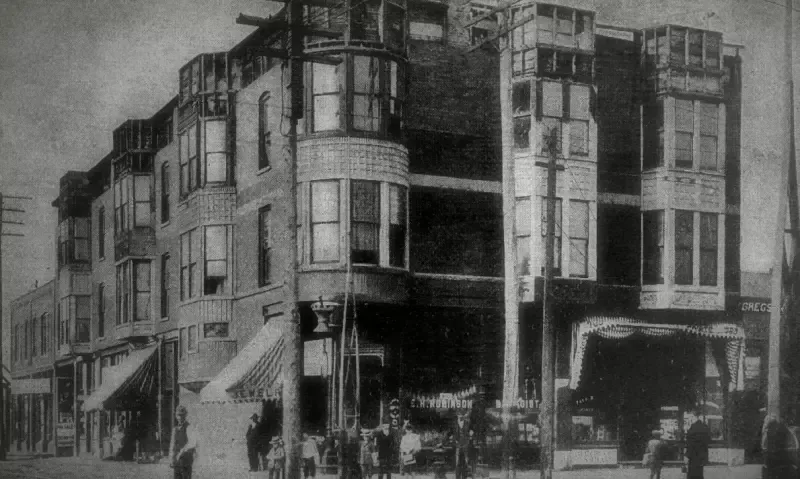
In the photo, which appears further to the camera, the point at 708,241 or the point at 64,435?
the point at 708,241

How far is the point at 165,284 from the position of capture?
819 inches

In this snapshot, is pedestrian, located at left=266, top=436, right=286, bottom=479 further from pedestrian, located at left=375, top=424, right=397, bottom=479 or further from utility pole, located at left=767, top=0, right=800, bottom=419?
utility pole, located at left=767, top=0, right=800, bottom=419

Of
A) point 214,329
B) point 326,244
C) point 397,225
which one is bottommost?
point 214,329

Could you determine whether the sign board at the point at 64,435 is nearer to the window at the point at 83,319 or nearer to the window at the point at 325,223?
the window at the point at 83,319

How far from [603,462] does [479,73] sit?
326 inches

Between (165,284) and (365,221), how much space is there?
3951mm

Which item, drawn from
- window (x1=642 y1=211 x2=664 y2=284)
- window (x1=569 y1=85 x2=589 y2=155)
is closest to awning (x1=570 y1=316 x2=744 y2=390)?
window (x1=642 y1=211 x2=664 y2=284)

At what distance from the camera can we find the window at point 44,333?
673 inches

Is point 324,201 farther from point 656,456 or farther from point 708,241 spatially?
point 708,241

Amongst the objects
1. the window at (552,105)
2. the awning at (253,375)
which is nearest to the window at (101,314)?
the awning at (253,375)

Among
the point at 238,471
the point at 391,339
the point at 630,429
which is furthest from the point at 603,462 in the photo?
the point at 238,471

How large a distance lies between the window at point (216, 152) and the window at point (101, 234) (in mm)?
2316

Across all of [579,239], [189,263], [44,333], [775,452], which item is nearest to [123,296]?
[189,263]

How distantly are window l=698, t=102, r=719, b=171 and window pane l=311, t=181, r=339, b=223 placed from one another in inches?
321
